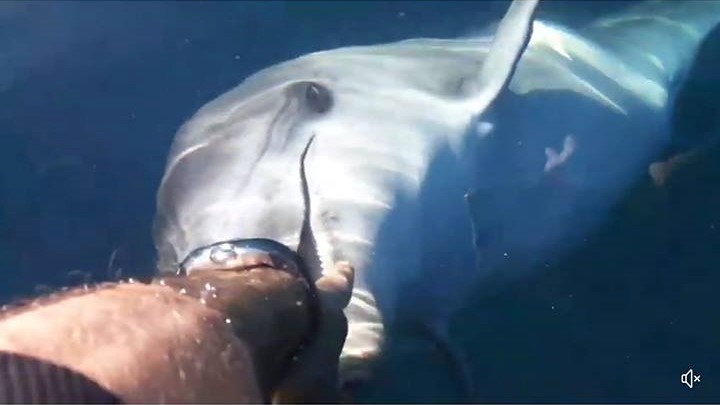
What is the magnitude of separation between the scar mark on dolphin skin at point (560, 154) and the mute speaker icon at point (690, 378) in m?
1.02

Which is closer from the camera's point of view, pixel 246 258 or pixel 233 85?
pixel 246 258

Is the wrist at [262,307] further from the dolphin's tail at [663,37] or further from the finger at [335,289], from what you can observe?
the dolphin's tail at [663,37]

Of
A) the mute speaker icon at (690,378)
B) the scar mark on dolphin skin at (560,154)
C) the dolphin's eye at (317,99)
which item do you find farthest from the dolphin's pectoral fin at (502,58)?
the mute speaker icon at (690,378)

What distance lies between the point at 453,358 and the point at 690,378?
804 mm

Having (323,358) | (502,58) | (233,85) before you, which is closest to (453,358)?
(323,358)

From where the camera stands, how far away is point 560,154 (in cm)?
408

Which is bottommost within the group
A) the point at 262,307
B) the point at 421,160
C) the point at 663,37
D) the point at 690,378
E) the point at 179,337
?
the point at 690,378

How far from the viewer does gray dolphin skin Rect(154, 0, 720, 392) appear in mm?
3279

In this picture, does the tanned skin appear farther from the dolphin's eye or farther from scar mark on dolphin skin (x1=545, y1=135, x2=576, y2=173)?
scar mark on dolphin skin (x1=545, y1=135, x2=576, y2=173)

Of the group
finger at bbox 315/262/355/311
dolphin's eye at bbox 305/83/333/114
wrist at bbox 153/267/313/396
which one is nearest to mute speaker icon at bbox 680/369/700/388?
finger at bbox 315/262/355/311

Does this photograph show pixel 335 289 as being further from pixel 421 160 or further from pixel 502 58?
pixel 502 58

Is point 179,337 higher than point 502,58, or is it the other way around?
point 179,337

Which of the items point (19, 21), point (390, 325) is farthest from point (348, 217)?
point (19, 21)

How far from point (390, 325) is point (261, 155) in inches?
30.3
